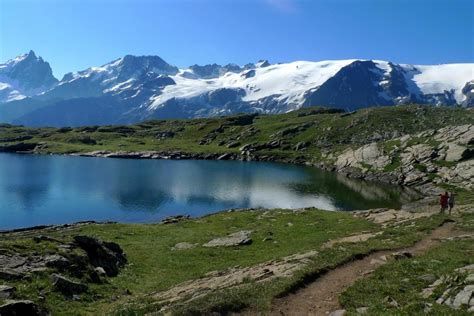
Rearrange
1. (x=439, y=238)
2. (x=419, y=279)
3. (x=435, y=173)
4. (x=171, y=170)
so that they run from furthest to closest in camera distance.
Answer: (x=171, y=170) → (x=435, y=173) → (x=439, y=238) → (x=419, y=279)

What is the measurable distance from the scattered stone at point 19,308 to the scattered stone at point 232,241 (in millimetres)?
28217

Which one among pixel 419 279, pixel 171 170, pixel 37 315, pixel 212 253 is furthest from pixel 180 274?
pixel 171 170

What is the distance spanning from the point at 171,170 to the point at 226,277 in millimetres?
136770

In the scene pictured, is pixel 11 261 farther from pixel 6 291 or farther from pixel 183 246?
pixel 183 246

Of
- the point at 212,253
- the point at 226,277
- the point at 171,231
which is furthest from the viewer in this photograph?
the point at 171,231

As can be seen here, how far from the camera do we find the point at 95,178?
460 feet

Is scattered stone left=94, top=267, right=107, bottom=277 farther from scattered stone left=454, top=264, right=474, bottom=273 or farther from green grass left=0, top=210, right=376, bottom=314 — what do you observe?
scattered stone left=454, top=264, right=474, bottom=273

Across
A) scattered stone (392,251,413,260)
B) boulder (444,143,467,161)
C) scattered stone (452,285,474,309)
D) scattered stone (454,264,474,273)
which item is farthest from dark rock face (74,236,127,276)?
boulder (444,143,467,161)

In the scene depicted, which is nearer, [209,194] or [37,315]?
[37,315]

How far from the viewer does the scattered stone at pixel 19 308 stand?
2052 cm

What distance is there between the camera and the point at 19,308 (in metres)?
21.3

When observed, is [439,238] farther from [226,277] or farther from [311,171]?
[311,171]

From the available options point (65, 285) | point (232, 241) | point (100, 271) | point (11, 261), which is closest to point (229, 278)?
point (100, 271)

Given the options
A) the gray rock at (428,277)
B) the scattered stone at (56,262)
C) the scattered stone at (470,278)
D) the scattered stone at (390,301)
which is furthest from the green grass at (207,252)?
the scattered stone at (470,278)
